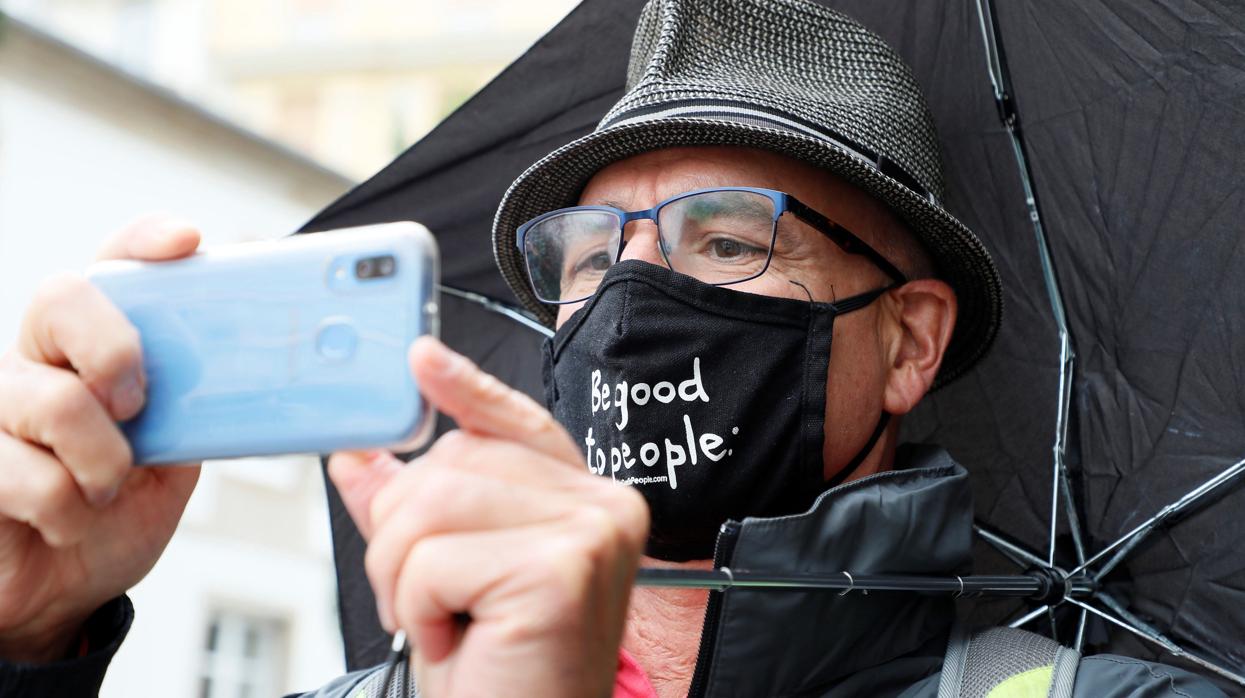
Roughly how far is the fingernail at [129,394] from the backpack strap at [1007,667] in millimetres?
1327

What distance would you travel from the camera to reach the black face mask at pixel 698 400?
2342 mm

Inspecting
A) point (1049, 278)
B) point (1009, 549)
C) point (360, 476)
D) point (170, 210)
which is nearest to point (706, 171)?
point (1049, 278)

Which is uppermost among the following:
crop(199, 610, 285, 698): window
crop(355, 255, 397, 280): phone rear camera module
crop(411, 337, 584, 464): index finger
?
crop(355, 255, 397, 280): phone rear camera module

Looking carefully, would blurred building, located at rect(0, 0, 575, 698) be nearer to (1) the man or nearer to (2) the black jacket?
(1) the man

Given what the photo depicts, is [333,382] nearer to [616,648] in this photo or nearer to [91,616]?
[616,648]

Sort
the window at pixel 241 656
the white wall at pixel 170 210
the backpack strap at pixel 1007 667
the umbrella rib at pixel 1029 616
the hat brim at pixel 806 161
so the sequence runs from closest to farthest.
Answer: the backpack strap at pixel 1007 667 → the hat brim at pixel 806 161 → the umbrella rib at pixel 1029 616 → the white wall at pixel 170 210 → the window at pixel 241 656

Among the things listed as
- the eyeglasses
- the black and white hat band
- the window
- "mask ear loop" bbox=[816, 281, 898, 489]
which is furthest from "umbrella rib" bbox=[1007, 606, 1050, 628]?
the window

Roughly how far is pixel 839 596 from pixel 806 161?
2.83 ft

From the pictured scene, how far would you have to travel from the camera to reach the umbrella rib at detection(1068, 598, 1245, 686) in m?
2.37

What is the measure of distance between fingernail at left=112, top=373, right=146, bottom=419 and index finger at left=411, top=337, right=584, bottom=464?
1.22 feet

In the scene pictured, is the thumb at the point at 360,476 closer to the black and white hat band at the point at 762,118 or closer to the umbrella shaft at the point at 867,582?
the umbrella shaft at the point at 867,582

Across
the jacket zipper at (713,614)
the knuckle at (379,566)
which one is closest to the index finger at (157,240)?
the knuckle at (379,566)

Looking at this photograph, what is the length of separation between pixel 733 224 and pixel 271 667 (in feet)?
51.9

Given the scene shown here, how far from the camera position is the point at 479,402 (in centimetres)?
126
